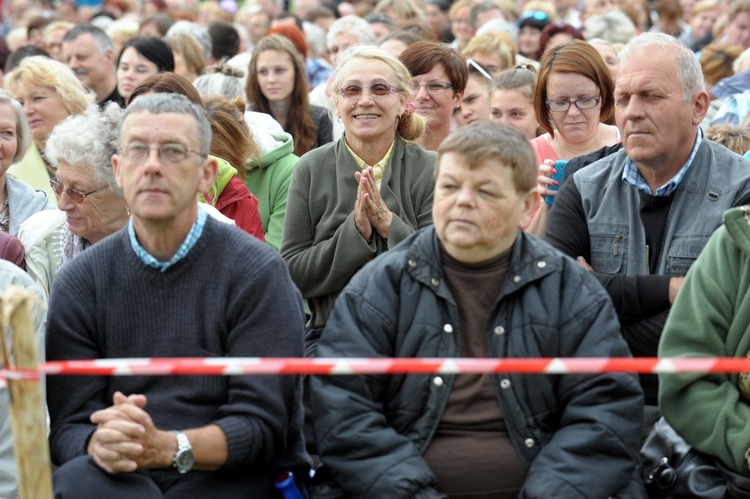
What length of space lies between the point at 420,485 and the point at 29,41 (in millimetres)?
12780

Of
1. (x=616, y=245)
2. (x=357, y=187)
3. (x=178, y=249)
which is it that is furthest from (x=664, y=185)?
(x=178, y=249)

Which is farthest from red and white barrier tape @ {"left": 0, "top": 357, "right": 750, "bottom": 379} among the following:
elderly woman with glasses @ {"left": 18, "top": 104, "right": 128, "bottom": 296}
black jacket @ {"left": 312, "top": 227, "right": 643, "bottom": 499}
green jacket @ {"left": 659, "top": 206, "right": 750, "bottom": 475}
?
elderly woman with glasses @ {"left": 18, "top": 104, "right": 128, "bottom": 296}

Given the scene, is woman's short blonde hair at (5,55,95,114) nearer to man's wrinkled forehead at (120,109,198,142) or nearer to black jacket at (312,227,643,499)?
man's wrinkled forehead at (120,109,198,142)

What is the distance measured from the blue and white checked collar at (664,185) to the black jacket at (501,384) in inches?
38.1

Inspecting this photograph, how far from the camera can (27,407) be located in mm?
3541

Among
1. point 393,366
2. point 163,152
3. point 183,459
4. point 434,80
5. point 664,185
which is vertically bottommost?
point 183,459

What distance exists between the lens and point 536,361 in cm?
376

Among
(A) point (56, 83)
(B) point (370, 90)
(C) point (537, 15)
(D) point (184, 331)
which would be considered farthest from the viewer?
(C) point (537, 15)

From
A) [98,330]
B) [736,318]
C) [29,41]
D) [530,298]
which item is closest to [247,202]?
[98,330]

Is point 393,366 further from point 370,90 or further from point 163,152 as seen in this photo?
point 370,90

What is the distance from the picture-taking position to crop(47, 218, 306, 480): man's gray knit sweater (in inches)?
157

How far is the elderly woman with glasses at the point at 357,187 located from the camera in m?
5.39

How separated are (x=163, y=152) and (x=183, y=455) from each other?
1071 mm

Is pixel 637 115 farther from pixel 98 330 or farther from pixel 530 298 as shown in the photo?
pixel 98 330
